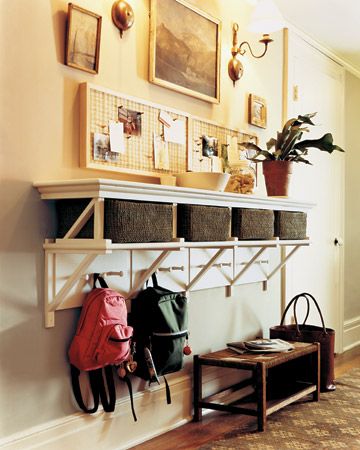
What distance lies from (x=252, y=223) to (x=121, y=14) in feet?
3.69

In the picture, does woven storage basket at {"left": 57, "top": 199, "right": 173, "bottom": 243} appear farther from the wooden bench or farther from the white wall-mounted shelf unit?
the wooden bench

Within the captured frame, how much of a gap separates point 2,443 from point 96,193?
916 mm

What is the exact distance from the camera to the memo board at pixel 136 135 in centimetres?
237

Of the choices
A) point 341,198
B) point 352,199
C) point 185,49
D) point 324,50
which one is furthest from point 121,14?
point 352,199

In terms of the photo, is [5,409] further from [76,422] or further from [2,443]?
[76,422]

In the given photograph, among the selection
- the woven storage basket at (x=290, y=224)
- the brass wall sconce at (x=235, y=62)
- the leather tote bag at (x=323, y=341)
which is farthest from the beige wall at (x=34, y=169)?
the leather tote bag at (x=323, y=341)

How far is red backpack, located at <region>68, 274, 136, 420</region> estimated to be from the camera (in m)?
2.25

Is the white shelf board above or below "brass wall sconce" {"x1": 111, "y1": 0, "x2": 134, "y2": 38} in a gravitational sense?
below

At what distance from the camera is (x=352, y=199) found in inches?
203

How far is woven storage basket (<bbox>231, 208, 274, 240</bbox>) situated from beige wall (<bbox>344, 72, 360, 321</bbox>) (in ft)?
7.15

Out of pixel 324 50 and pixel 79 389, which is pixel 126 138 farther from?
pixel 324 50

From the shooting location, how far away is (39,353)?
2.22 metres

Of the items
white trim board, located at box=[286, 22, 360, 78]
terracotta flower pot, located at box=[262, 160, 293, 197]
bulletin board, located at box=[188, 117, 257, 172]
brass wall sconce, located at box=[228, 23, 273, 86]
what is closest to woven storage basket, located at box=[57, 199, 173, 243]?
bulletin board, located at box=[188, 117, 257, 172]

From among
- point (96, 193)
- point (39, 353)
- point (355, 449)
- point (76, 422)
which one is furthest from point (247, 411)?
point (96, 193)
